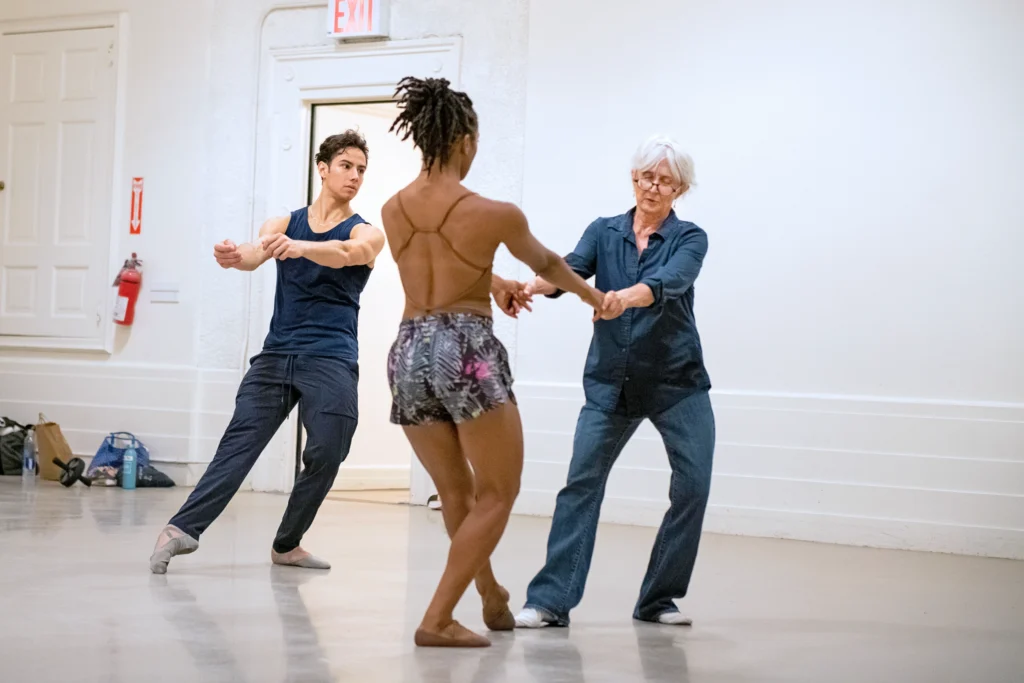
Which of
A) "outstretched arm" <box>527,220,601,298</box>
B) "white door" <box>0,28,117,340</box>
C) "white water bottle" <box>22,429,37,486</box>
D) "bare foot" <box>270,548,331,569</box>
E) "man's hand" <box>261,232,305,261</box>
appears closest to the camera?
"outstretched arm" <box>527,220,601,298</box>

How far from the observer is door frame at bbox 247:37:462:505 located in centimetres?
806

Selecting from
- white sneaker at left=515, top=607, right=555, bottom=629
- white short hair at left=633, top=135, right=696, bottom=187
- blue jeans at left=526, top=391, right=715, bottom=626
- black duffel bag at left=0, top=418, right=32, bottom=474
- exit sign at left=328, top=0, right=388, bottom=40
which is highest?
exit sign at left=328, top=0, right=388, bottom=40

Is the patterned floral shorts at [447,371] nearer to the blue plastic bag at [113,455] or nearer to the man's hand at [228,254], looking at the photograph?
the man's hand at [228,254]

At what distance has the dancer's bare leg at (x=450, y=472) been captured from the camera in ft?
11.2

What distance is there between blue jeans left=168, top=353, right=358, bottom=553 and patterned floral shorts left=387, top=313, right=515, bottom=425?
51.4 inches

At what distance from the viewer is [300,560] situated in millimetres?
4891

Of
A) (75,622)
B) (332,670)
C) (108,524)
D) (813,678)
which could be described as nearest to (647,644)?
(813,678)

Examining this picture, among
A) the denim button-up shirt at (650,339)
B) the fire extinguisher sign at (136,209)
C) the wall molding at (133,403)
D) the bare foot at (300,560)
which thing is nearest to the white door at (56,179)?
the fire extinguisher sign at (136,209)

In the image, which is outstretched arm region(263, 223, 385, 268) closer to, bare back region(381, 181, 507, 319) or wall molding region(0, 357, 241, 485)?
bare back region(381, 181, 507, 319)

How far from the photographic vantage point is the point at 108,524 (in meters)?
6.05

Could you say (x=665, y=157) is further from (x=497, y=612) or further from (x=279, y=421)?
(x=279, y=421)

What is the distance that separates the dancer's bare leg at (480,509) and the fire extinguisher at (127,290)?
18.6ft

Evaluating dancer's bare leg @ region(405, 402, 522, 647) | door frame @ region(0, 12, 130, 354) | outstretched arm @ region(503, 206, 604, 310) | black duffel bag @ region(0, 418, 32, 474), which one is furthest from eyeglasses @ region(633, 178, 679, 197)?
black duffel bag @ region(0, 418, 32, 474)

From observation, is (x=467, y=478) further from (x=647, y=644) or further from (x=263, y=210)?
(x=263, y=210)
